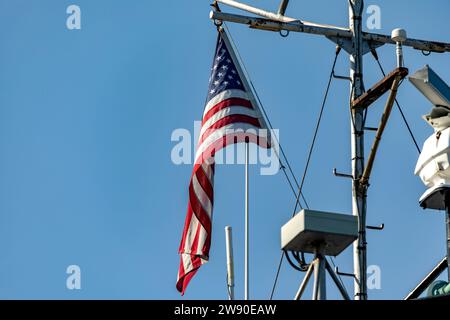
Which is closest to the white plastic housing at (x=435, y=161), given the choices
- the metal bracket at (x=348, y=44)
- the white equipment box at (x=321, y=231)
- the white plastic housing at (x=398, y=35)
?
the white plastic housing at (x=398, y=35)

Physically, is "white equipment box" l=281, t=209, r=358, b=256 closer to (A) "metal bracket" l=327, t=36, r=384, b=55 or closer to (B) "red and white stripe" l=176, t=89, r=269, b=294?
(B) "red and white stripe" l=176, t=89, r=269, b=294

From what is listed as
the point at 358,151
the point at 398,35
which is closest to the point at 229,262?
→ the point at 358,151

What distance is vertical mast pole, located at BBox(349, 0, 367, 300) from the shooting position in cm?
2844

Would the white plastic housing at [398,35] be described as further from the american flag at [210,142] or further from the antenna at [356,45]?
the american flag at [210,142]

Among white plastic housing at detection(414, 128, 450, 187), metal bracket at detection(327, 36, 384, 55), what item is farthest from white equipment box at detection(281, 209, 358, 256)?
metal bracket at detection(327, 36, 384, 55)

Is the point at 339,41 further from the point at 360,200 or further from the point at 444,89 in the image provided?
the point at 444,89

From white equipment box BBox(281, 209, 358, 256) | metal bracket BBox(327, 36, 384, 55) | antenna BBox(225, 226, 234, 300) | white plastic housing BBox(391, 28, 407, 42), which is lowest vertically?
white equipment box BBox(281, 209, 358, 256)

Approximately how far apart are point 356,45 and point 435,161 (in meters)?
6.18

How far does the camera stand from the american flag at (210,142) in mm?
31625

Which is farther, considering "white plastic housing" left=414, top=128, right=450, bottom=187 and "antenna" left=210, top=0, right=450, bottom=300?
"antenna" left=210, top=0, right=450, bottom=300

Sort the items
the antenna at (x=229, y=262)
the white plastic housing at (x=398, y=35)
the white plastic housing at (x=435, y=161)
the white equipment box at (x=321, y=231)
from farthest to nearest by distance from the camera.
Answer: the antenna at (x=229, y=262) < the white plastic housing at (x=398, y=35) < the white plastic housing at (x=435, y=161) < the white equipment box at (x=321, y=231)

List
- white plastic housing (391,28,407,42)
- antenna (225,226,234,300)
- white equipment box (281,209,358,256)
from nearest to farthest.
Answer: white equipment box (281,209,358,256) → white plastic housing (391,28,407,42) → antenna (225,226,234,300)

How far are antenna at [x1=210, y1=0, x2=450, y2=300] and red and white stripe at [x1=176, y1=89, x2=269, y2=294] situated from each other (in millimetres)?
1961
